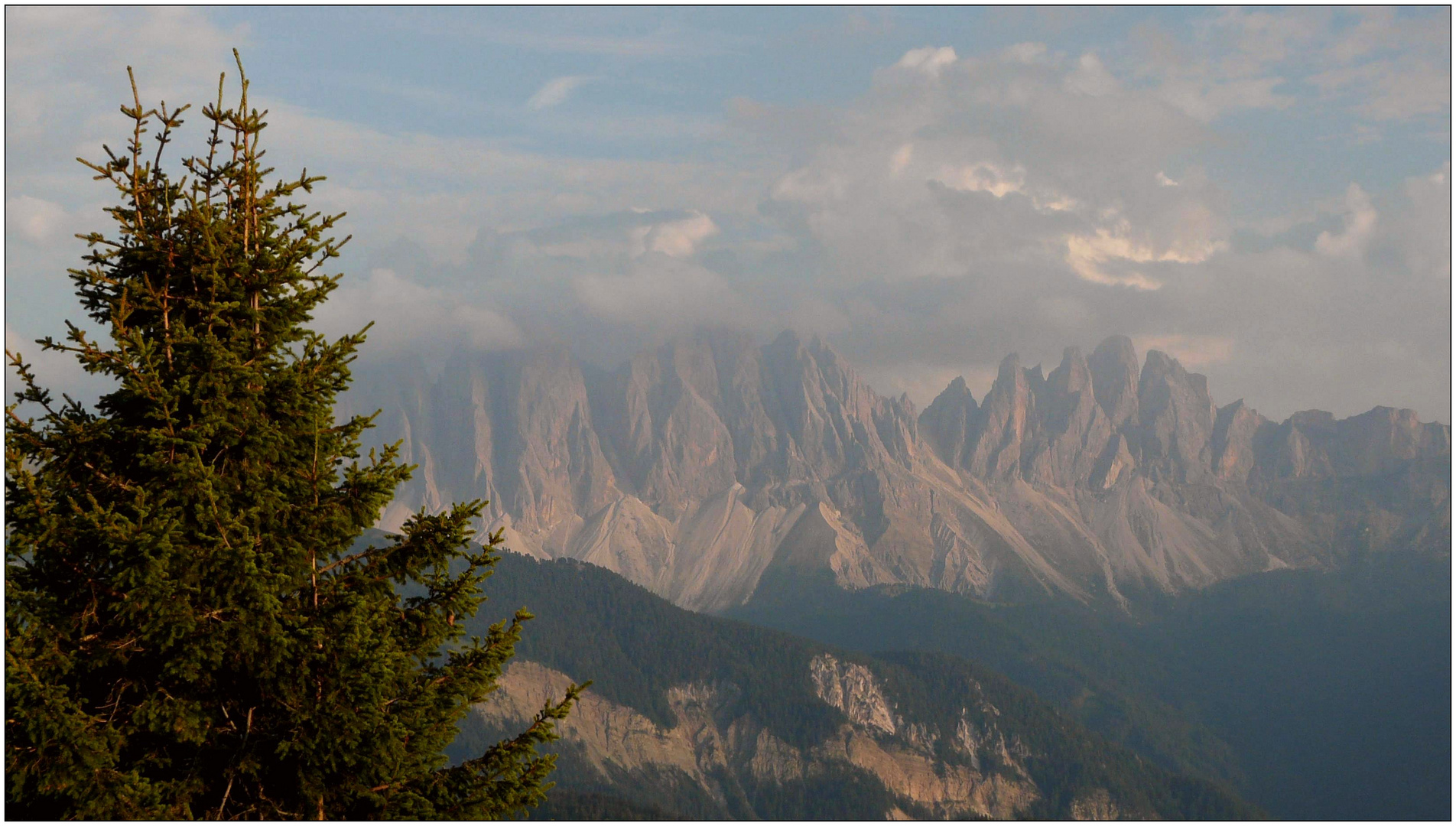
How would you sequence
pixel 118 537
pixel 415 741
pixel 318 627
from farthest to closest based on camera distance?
pixel 415 741 < pixel 318 627 < pixel 118 537

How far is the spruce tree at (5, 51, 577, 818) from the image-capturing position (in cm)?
1709

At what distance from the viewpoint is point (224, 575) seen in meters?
17.5

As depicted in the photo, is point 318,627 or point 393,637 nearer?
point 318,627

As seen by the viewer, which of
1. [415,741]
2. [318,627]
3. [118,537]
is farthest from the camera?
[415,741]

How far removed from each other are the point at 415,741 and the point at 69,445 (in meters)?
6.77

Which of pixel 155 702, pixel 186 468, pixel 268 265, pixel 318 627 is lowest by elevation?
pixel 155 702

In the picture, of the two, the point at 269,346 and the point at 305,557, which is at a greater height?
the point at 269,346

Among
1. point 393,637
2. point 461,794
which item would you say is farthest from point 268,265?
point 461,794

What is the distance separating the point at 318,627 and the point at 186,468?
9.66 ft

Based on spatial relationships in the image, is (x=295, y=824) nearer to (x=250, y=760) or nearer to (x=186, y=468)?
(x=250, y=760)

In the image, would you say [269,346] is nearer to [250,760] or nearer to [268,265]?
[268,265]

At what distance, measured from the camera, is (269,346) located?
1914 centimetres

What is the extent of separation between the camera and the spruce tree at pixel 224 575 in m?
17.1

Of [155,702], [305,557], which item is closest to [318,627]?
[305,557]
